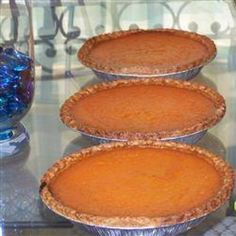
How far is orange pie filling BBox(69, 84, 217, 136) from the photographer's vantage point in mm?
951

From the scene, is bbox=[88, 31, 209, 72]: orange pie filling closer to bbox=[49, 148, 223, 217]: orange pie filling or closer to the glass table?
the glass table

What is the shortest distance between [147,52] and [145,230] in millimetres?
562

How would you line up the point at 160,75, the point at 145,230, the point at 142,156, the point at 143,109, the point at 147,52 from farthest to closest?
the point at 147,52 → the point at 160,75 → the point at 143,109 → the point at 142,156 → the point at 145,230

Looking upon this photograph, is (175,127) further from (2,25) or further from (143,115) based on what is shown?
(2,25)

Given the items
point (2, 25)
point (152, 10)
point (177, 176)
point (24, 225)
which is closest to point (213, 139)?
point (177, 176)

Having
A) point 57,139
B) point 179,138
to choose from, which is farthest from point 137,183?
point 57,139

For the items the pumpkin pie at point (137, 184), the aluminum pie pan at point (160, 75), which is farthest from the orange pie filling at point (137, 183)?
the aluminum pie pan at point (160, 75)

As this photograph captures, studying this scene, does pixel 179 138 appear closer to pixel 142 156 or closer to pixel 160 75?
pixel 142 156

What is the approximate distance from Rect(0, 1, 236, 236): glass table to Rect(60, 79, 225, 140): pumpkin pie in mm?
48

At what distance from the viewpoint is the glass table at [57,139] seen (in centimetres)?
83

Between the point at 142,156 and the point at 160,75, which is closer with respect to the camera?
the point at 142,156

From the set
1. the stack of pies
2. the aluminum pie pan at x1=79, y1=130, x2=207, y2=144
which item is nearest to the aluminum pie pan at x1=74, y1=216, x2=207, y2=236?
the stack of pies

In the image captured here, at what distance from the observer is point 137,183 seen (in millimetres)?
803

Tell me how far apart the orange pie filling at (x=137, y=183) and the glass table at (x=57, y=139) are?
2.0 inches
